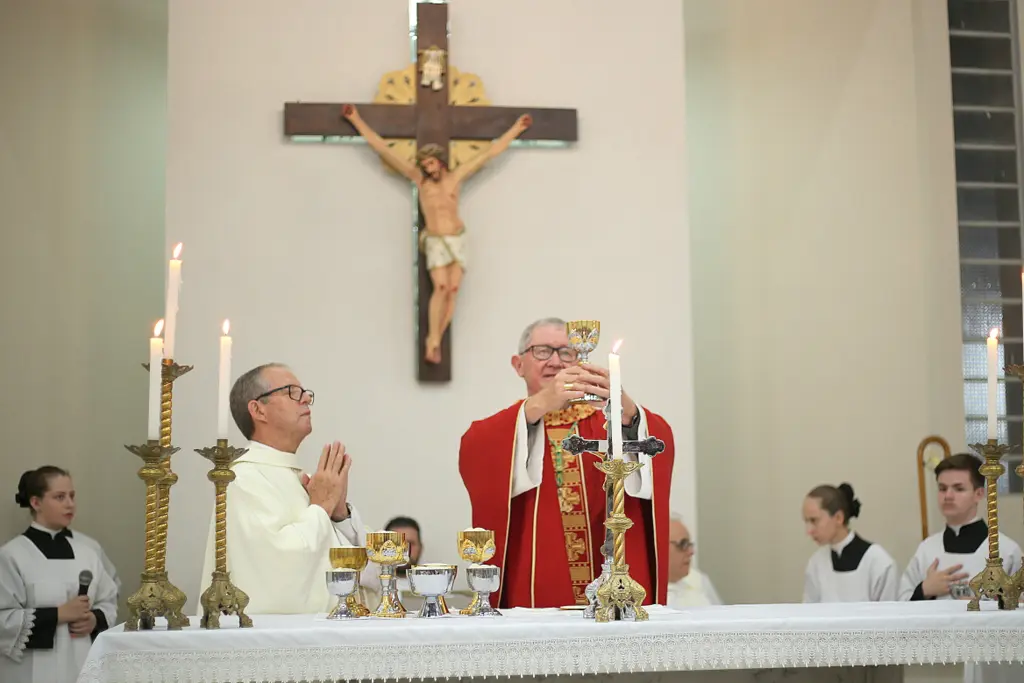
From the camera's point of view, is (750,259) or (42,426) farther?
(750,259)

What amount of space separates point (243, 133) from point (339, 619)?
372cm

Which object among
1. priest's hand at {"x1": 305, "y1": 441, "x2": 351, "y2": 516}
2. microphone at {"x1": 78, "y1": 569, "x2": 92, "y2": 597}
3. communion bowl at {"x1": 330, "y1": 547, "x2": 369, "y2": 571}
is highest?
priest's hand at {"x1": 305, "y1": 441, "x2": 351, "y2": 516}

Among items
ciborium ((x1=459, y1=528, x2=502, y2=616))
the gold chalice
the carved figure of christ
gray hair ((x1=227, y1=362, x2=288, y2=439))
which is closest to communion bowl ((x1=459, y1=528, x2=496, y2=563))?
ciborium ((x1=459, y1=528, x2=502, y2=616))

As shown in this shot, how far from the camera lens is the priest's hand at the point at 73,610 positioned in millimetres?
6551

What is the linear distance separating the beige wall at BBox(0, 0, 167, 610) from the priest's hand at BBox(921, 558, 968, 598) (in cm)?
461

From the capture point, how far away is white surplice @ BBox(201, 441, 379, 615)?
448 cm

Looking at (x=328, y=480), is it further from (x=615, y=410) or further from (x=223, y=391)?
(x=615, y=410)

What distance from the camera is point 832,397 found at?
8352 millimetres

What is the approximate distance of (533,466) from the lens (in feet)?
14.4

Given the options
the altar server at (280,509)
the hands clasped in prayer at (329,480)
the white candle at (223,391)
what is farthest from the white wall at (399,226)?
the white candle at (223,391)

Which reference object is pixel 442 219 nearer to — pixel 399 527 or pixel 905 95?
pixel 399 527

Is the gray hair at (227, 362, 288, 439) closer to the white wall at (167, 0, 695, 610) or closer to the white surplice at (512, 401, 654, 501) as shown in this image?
the white surplice at (512, 401, 654, 501)

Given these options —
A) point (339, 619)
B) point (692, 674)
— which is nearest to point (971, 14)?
point (692, 674)

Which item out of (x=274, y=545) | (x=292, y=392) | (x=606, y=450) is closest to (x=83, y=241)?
(x=292, y=392)
